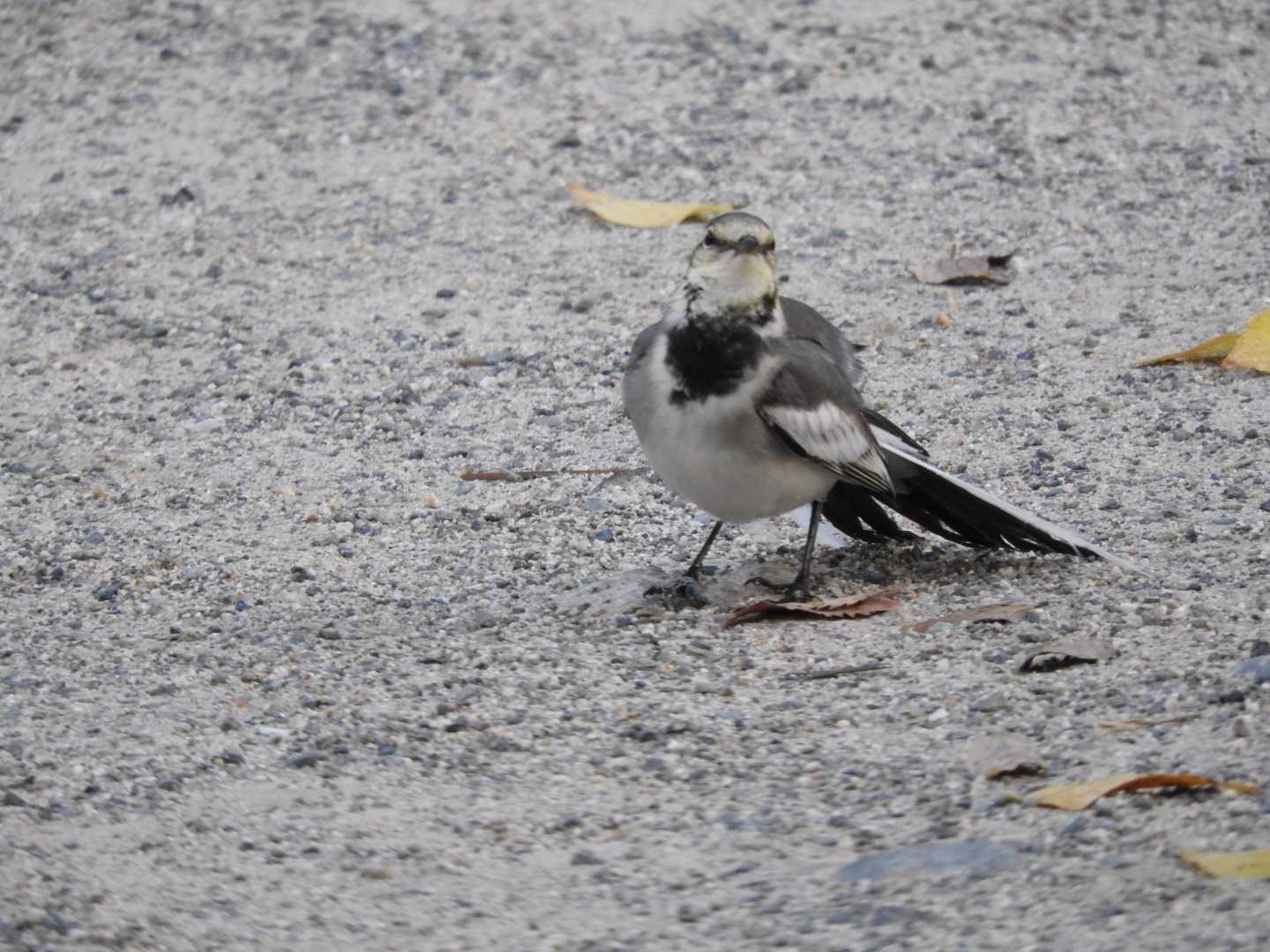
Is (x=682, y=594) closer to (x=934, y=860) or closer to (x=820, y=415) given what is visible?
(x=820, y=415)

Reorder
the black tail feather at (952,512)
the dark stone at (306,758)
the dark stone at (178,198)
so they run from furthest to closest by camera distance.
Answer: the dark stone at (178,198) → the black tail feather at (952,512) → the dark stone at (306,758)

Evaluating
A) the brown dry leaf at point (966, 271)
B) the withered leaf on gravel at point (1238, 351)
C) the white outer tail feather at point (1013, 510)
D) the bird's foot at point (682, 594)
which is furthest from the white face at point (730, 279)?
the brown dry leaf at point (966, 271)

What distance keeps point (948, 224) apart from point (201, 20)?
4273 millimetres

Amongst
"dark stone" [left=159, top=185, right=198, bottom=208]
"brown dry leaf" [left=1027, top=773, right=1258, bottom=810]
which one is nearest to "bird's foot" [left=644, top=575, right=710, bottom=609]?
"brown dry leaf" [left=1027, top=773, right=1258, bottom=810]

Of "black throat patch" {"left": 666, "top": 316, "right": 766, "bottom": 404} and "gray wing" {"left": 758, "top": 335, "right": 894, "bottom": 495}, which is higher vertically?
"black throat patch" {"left": 666, "top": 316, "right": 766, "bottom": 404}

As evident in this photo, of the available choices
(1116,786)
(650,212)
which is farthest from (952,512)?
(650,212)

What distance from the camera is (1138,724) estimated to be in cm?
395

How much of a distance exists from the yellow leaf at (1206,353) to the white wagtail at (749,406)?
1.64 meters

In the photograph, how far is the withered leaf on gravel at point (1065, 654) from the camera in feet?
14.2

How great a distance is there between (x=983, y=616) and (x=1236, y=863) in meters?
1.43

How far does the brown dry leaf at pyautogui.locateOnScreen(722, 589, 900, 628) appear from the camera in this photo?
15.7 feet

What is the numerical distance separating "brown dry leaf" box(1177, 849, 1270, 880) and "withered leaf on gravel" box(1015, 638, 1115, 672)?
3.35 ft

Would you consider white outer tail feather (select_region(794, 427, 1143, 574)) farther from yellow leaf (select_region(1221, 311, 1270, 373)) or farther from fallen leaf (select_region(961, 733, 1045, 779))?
yellow leaf (select_region(1221, 311, 1270, 373))

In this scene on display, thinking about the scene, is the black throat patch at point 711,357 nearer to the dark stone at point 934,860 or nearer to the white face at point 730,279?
the white face at point 730,279
